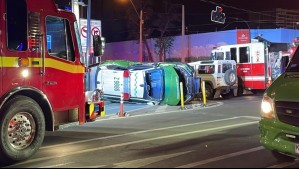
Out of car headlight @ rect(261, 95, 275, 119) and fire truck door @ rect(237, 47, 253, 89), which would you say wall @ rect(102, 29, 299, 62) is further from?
car headlight @ rect(261, 95, 275, 119)

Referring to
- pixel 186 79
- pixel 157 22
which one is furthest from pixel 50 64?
pixel 157 22

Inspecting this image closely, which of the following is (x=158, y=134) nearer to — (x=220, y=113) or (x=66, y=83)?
(x=66, y=83)

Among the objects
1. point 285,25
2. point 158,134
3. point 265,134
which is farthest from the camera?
point 285,25

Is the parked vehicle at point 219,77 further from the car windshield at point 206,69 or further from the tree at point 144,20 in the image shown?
the tree at point 144,20

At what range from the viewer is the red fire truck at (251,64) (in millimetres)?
23312

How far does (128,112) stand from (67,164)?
29.0 feet

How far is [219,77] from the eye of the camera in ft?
73.0

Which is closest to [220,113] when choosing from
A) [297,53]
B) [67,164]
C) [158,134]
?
[158,134]

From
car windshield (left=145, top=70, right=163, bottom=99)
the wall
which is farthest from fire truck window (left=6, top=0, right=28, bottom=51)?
the wall

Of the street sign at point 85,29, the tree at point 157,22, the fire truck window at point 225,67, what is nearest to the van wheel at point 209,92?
the fire truck window at point 225,67

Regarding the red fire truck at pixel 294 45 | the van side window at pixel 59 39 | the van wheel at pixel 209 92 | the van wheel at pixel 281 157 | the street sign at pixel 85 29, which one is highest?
the street sign at pixel 85 29

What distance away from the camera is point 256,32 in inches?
1658

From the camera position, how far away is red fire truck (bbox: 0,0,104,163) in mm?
7242

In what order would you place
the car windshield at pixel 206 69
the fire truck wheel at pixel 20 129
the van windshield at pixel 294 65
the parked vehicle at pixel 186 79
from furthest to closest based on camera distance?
the car windshield at pixel 206 69 < the parked vehicle at pixel 186 79 < the van windshield at pixel 294 65 < the fire truck wheel at pixel 20 129
